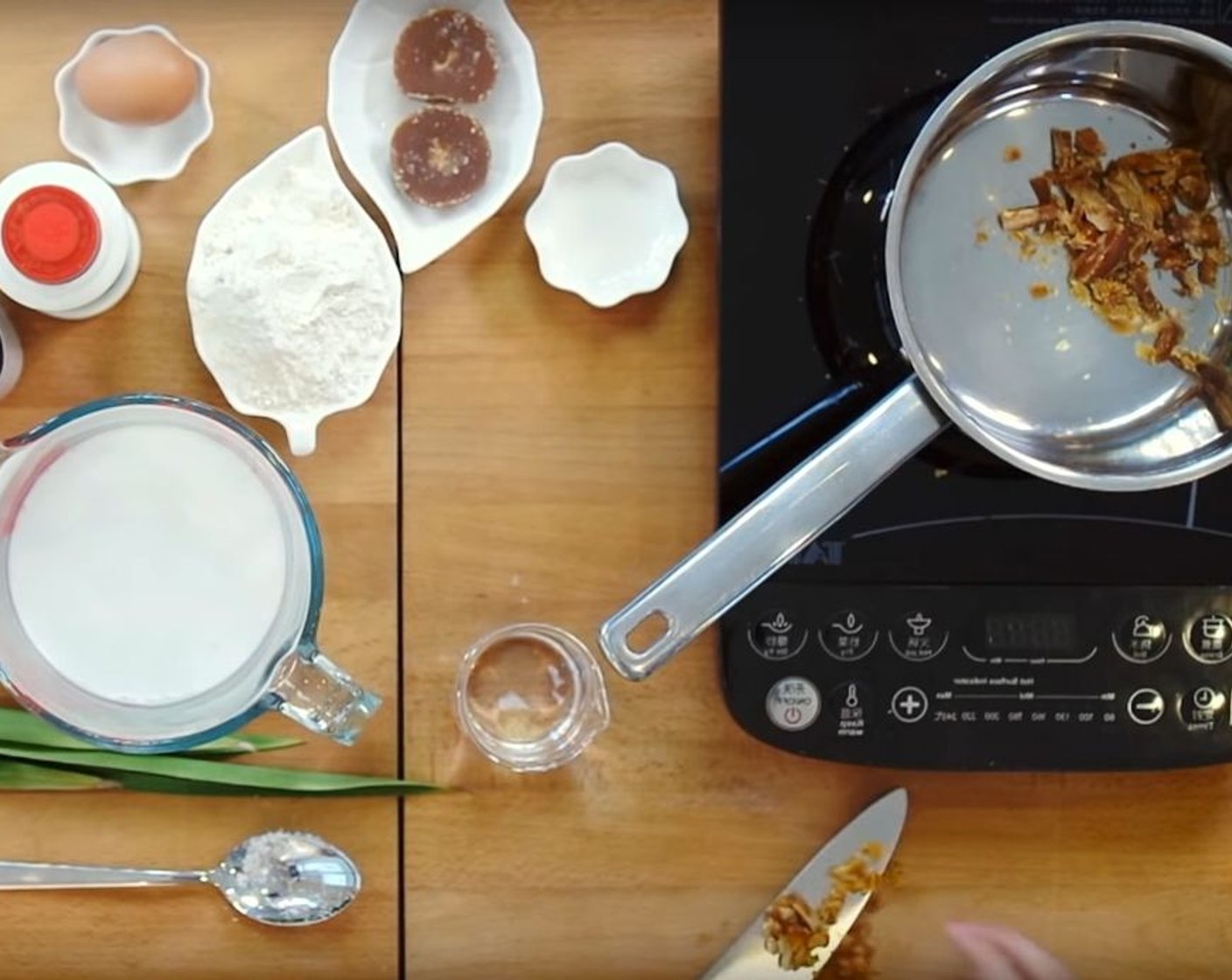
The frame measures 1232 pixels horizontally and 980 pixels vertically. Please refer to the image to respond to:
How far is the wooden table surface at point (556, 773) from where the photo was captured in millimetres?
729

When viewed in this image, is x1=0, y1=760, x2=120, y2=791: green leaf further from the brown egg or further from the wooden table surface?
the brown egg

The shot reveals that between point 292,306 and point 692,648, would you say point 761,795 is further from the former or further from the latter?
point 292,306

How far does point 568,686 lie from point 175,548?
206mm

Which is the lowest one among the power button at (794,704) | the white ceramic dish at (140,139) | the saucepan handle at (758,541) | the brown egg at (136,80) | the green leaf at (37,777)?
the green leaf at (37,777)

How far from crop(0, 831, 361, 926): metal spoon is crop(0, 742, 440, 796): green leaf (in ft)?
0.10

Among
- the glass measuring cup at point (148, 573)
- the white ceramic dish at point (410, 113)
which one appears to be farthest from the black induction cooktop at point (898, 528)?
the glass measuring cup at point (148, 573)

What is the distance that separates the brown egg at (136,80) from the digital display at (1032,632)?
19.1 inches

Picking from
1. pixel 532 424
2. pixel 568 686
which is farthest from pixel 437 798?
pixel 532 424

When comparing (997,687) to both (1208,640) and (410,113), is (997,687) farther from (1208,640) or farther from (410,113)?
(410,113)

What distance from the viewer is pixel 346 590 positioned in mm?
730

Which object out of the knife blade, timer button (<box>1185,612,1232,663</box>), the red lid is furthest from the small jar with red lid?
timer button (<box>1185,612,1232,663</box>)

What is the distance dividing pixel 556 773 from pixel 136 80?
1.34ft

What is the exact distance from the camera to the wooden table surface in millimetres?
729

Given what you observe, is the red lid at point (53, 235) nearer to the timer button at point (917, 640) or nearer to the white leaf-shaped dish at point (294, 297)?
the white leaf-shaped dish at point (294, 297)
